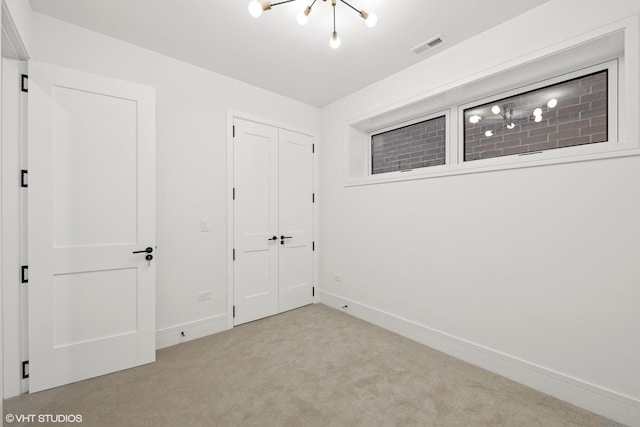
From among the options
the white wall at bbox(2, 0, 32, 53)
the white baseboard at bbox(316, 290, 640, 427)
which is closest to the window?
the white baseboard at bbox(316, 290, 640, 427)

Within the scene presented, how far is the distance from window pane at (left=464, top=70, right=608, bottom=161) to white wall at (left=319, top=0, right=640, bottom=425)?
0.38 metres

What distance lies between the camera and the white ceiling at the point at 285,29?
206 centimetres

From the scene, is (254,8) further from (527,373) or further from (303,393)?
(527,373)

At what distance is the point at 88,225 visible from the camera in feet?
7.13

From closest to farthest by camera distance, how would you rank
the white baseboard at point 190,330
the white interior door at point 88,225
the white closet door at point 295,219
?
1. the white interior door at point 88,225
2. the white baseboard at point 190,330
3. the white closet door at point 295,219

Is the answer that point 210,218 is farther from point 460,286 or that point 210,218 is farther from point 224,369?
point 460,286

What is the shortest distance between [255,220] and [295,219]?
0.60 meters

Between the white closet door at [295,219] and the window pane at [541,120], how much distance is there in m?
1.98

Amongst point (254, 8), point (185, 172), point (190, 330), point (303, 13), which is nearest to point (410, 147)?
point (303, 13)

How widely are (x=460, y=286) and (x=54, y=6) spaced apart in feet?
13.0

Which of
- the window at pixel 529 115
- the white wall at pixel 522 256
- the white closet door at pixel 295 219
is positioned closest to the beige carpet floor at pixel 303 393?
the white wall at pixel 522 256

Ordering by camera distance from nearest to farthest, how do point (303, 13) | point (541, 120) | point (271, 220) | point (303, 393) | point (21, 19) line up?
point (303, 13) → point (21, 19) → point (303, 393) → point (541, 120) → point (271, 220)

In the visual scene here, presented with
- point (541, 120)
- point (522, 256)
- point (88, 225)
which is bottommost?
point (522, 256)

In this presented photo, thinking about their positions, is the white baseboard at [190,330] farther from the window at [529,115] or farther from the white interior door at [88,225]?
the window at [529,115]
